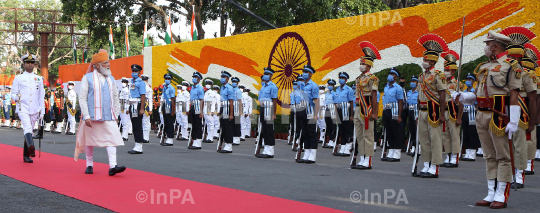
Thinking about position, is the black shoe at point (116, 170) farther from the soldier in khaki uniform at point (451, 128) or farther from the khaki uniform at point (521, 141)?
the soldier in khaki uniform at point (451, 128)

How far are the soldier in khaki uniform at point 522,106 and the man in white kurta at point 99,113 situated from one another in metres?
5.78

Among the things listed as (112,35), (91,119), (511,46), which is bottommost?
(91,119)

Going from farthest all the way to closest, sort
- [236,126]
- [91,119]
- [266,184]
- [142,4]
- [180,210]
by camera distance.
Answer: [142,4] < [236,126] < [91,119] < [266,184] < [180,210]

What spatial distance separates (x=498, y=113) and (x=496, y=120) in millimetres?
86

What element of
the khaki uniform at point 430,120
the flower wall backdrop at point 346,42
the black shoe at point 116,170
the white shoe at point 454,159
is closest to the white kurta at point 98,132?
the black shoe at point 116,170

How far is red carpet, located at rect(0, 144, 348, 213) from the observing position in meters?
6.25

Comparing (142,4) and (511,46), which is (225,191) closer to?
(511,46)

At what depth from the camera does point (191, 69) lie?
2538cm

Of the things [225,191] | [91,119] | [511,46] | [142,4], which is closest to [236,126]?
[91,119]

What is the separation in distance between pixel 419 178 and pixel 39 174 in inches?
241

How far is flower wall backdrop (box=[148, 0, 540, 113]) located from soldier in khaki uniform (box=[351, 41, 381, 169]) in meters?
5.00

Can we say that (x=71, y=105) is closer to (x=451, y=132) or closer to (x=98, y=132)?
(x=98, y=132)

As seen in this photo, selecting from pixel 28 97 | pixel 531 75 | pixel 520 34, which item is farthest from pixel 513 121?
pixel 28 97

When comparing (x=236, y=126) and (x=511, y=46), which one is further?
(x=236, y=126)
